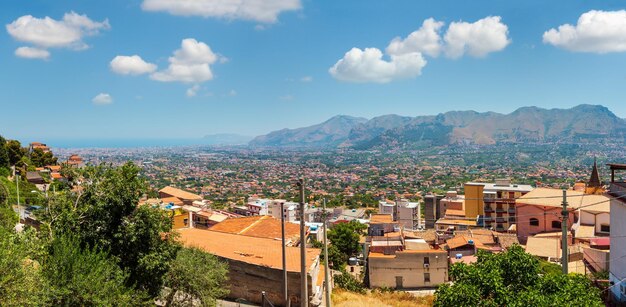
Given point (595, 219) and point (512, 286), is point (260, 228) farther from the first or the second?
point (595, 219)

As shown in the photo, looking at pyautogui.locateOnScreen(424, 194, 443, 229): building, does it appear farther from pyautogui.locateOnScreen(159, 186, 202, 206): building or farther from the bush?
the bush

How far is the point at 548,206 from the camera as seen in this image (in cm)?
3697

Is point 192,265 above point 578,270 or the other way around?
above

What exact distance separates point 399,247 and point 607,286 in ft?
43.7

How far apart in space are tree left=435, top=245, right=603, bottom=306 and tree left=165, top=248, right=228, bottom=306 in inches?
287

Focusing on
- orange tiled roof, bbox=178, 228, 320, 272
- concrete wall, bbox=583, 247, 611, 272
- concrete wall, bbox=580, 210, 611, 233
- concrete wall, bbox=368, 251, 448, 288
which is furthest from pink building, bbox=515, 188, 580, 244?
orange tiled roof, bbox=178, 228, 320, 272

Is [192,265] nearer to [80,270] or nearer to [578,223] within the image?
[80,270]

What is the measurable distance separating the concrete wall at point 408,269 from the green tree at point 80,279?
1782 centimetres

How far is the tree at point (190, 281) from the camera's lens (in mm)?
13602

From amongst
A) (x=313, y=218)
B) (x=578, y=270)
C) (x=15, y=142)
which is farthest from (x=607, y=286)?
(x=15, y=142)

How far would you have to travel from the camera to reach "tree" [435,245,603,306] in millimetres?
8938

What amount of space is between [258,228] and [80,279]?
16.7 m

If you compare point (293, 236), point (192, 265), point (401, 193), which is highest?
point (192, 265)

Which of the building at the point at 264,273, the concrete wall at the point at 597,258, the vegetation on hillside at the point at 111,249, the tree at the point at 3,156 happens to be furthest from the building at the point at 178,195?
A: the concrete wall at the point at 597,258
